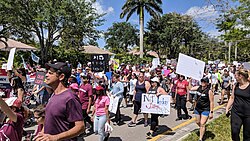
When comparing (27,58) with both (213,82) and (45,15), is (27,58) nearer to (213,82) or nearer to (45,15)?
(45,15)

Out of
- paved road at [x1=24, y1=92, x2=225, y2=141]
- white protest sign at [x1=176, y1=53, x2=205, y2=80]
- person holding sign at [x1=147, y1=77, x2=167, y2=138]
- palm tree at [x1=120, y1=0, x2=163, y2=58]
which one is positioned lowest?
paved road at [x1=24, y1=92, x2=225, y2=141]

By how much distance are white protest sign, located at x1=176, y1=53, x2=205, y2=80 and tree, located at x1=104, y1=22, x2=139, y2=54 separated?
7403 centimetres

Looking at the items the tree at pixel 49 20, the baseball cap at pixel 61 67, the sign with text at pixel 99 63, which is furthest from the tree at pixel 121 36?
the baseball cap at pixel 61 67

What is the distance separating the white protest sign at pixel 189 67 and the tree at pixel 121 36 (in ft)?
243

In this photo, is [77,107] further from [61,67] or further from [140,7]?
[140,7]

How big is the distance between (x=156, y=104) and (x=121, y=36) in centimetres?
7739

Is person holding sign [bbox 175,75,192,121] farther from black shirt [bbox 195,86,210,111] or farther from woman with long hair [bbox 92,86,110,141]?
woman with long hair [bbox 92,86,110,141]

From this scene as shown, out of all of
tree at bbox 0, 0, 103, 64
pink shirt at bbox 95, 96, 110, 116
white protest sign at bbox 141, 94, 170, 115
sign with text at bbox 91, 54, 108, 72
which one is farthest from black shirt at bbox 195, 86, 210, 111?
tree at bbox 0, 0, 103, 64

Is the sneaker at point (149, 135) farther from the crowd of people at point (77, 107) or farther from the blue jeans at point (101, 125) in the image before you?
the blue jeans at point (101, 125)

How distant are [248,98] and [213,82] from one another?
32.9ft

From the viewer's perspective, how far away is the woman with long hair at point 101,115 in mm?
5984

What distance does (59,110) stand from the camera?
2.86 meters

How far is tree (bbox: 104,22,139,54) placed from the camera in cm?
8262

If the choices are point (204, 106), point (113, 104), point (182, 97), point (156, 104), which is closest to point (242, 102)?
point (204, 106)
